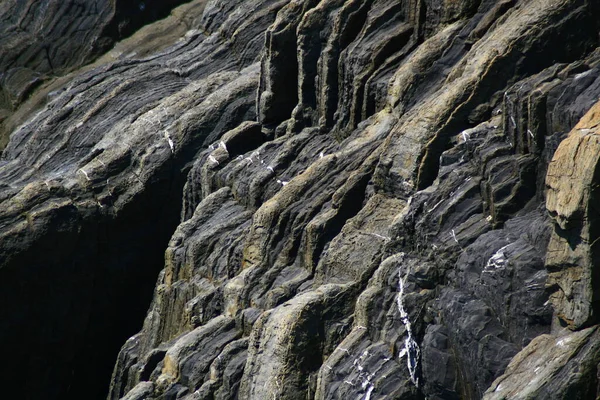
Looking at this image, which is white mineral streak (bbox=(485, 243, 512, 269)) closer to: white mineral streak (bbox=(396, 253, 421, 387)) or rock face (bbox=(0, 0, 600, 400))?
rock face (bbox=(0, 0, 600, 400))

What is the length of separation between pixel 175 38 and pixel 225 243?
32.3ft

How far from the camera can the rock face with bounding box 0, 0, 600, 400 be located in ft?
37.0

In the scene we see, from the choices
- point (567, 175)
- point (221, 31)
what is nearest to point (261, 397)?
point (567, 175)

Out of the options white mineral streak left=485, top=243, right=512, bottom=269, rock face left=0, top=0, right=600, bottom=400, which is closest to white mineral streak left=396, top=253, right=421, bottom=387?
rock face left=0, top=0, right=600, bottom=400

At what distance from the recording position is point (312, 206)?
52.0ft

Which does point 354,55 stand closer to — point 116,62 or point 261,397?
point 261,397

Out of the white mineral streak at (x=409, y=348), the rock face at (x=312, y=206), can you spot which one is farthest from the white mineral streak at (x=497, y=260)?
the white mineral streak at (x=409, y=348)

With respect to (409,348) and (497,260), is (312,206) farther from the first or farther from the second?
(497,260)

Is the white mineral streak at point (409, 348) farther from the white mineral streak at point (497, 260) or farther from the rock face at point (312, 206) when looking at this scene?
the white mineral streak at point (497, 260)

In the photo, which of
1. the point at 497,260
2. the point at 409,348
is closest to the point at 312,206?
the point at 409,348

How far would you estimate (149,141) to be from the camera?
20.9 m

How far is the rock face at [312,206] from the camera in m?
11.3

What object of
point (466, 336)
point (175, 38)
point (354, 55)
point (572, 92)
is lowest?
point (466, 336)

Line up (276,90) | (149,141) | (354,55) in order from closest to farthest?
(354,55), (276,90), (149,141)
